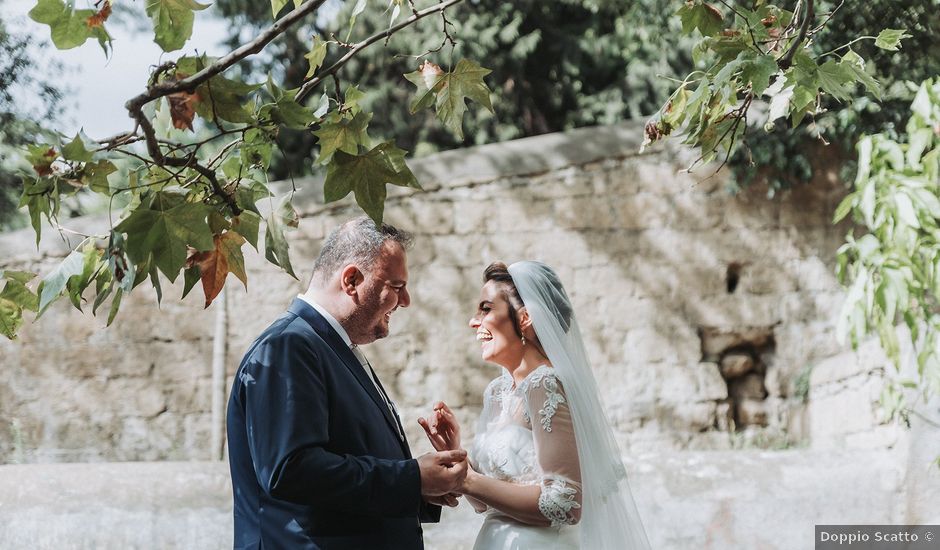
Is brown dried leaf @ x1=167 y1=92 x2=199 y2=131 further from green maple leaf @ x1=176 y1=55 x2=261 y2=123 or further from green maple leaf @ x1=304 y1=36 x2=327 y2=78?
green maple leaf @ x1=304 y1=36 x2=327 y2=78

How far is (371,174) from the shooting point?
176 centimetres

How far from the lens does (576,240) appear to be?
6445mm

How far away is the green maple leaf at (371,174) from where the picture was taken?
68.7 inches

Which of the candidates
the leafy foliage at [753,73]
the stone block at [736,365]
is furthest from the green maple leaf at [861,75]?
the stone block at [736,365]

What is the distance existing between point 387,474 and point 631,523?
123cm

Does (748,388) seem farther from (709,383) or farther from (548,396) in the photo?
(548,396)

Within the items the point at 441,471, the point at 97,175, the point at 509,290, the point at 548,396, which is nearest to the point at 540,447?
the point at 548,396

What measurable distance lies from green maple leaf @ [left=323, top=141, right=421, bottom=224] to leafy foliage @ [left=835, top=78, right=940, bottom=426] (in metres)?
3.28

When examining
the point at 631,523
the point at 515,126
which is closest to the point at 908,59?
the point at 515,126

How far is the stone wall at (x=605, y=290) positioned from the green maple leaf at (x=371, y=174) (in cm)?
460

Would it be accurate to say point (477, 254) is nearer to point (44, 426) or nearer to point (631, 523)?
point (44, 426)

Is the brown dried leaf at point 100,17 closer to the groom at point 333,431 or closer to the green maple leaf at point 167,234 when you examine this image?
the green maple leaf at point 167,234

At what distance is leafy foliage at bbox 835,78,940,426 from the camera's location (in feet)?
14.3

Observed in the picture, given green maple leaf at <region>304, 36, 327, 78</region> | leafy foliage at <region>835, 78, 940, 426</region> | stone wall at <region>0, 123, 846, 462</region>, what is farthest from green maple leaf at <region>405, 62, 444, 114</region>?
stone wall at <region>0, 123, 846, 462</region>
